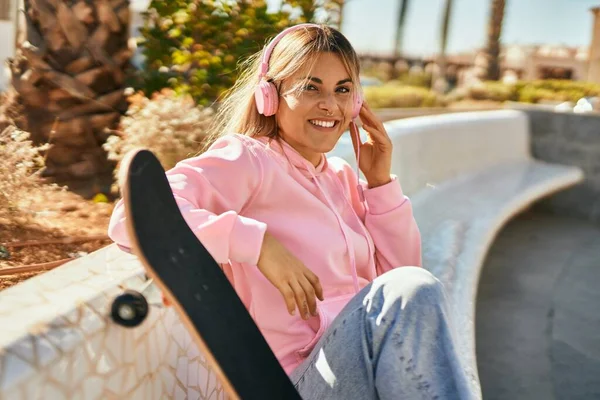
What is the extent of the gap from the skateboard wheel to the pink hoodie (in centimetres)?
15

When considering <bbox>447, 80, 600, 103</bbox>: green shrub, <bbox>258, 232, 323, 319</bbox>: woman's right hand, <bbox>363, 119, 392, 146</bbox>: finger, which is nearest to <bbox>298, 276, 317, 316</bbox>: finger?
<bbox>258, 232, 323, 319</bbox>: woman's right hand

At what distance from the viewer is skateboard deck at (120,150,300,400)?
1.26 m

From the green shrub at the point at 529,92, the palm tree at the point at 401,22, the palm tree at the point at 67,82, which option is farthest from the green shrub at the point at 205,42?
the palm tree at the point at 401,22

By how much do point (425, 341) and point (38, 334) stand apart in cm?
81

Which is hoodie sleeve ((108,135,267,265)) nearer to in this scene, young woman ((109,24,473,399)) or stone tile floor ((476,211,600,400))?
young woman ((109,24,473,399))

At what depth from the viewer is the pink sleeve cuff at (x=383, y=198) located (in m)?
2.37

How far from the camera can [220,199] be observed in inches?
72.2

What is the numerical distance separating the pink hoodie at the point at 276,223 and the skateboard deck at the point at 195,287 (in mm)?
228

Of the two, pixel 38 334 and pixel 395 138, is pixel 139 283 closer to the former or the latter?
pixel 38 334

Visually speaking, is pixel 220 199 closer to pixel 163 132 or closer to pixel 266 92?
pixel 266 92

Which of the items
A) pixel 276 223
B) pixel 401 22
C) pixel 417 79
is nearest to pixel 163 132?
pixel 276 223

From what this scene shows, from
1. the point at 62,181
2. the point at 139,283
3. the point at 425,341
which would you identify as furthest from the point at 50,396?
the point at 62,181

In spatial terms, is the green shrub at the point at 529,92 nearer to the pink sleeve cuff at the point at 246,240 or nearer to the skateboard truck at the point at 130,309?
the pink sleeve cuff at the point at 246,240

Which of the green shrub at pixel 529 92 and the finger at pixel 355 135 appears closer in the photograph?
the finger at pixel 355 135
